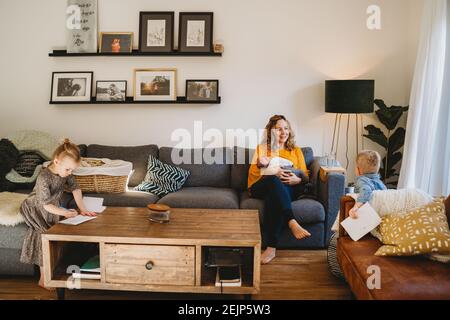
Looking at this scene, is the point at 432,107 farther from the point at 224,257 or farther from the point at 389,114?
the point at 224,257

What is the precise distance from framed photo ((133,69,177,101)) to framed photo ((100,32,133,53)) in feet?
0.77

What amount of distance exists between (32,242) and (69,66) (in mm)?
2051

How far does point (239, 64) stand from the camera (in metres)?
4.04

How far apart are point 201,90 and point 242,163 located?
795 millimetres

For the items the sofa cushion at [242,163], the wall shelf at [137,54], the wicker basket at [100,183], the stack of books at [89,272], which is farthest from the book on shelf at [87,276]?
the wall shelf at [137,54]

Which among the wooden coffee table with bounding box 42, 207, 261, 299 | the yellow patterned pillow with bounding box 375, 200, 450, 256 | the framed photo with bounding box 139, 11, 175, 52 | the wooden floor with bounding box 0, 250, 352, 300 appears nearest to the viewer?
the yellow patterned pillow with bounding box 375, 200, 450, 256

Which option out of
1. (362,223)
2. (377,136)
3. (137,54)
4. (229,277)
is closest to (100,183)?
(137,54)

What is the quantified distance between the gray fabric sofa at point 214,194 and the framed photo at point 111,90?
49cm

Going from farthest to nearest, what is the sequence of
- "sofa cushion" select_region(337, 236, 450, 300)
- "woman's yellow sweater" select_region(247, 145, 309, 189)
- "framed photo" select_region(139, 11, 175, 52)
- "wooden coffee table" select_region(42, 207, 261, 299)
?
"framed photo" select_region(139, 11, 175, 52) < "woman's yellow sweater" select_region(247, 145, 309, 189) < "wooden coffee table" select_region(42, 207, 261, 299) < "sofa cushion" select_region(337, 236, 450, 300)

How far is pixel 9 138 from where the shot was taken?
3777 mm

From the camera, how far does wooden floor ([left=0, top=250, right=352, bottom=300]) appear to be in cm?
256

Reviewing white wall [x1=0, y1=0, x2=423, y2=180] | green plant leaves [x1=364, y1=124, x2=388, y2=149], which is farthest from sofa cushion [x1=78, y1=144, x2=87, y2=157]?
green plant leaves [x1=364, y1=124, x2=388, y2=149]

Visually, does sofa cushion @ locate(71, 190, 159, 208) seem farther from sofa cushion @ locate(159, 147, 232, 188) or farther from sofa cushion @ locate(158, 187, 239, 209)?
sofa cushion @ locate(159, 147, 232, 188)

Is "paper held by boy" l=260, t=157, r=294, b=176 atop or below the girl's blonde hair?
below
